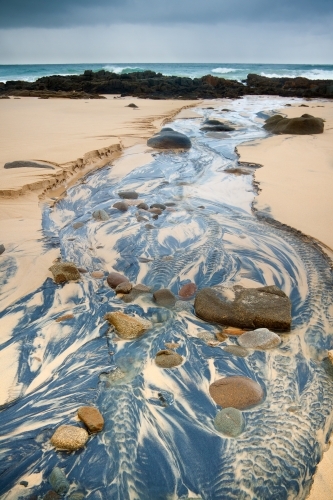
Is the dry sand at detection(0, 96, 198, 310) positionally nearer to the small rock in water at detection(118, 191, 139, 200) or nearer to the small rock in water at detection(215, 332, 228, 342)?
the small rock in water at detection(118, 191, 139, 200)

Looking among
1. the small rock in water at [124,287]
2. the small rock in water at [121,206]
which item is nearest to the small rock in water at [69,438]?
the small rock in water at [124,287]

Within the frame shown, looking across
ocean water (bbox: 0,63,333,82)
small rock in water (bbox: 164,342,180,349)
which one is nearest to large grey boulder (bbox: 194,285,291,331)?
small rock in water (bbox: 164,342,180,349)

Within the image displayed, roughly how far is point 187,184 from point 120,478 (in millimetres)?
3543

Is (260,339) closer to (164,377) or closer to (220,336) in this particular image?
(220,336)

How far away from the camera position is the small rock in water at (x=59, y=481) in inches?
51.3

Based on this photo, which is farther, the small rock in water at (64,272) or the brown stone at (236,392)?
the small rock in water at (64,272)

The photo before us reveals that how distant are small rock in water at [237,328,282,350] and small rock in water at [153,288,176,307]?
0.48 m

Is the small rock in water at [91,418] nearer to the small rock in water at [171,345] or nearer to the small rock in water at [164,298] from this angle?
the small rock in water at [171,345]

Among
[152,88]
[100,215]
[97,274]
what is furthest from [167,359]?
[152,88]

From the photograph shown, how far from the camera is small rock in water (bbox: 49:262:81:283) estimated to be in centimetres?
248

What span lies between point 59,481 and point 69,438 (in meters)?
0.15

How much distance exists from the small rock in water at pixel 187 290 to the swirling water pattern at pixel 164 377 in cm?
7

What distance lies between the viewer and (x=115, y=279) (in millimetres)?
2496

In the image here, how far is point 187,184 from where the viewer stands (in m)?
4.52
